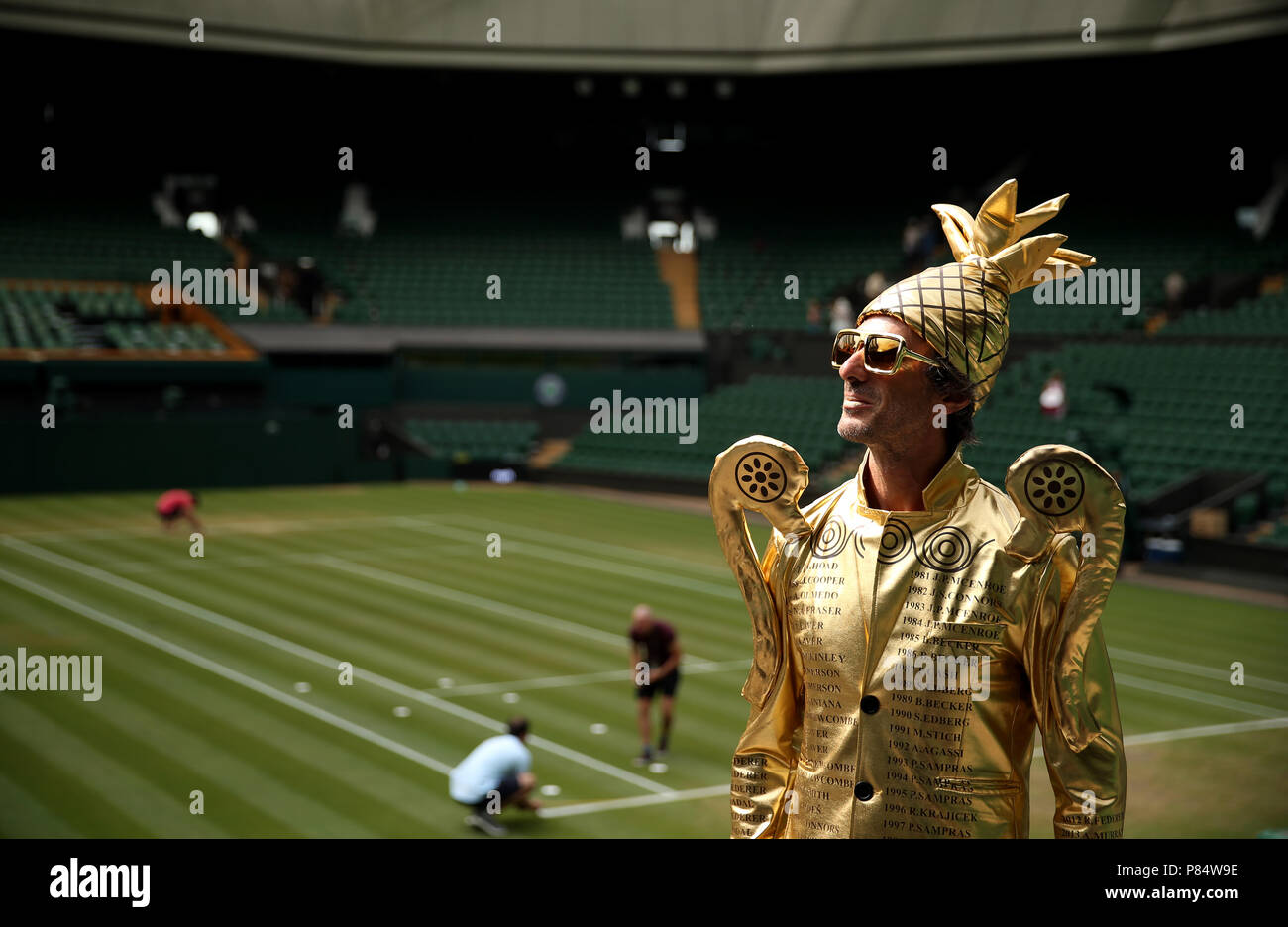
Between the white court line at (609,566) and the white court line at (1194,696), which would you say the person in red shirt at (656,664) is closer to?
the white court line at (1194,696)

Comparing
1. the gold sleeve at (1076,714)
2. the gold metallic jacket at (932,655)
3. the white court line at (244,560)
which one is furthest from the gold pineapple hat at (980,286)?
the white court line at (244,560)

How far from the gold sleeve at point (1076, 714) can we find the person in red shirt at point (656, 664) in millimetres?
9404

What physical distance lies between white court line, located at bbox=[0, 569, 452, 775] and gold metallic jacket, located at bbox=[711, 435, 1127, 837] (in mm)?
9026

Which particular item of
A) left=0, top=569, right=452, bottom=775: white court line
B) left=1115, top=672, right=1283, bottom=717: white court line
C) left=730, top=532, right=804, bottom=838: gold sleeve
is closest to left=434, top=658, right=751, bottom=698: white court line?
left=0, top=569, right=452, bottom=775: white court line

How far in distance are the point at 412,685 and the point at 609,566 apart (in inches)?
315

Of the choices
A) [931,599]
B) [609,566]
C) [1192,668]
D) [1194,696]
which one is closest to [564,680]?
[1194,696]

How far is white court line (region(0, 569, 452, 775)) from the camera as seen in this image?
491 inches

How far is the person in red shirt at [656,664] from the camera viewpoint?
1234 cm

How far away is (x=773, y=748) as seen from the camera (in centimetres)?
336

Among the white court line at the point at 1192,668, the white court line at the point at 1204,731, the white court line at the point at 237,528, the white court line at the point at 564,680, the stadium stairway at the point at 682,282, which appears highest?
the stadium stairway at the point at 682,282

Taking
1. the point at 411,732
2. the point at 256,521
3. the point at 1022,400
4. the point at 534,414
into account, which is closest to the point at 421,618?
the point at 411,732

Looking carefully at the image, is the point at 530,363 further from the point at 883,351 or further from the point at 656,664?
the point at 883,351

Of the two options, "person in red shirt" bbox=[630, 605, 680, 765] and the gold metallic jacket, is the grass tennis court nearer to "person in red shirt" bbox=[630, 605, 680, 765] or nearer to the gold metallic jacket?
"person in red shirt" bbox=[630, 605, 680, 765]
